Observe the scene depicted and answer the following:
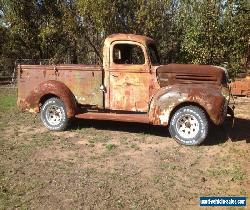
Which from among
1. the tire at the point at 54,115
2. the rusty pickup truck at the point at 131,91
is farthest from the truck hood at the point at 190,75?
the tire at the point at 54,115

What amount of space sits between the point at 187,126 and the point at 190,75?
43.9 inches

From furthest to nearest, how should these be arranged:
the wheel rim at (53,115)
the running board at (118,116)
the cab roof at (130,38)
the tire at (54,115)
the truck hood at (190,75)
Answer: the wheel rim at (53,115) → the tire at (54,115) → the cab roof at (130,38) → the running board at (118,116) → the truck hood at (190,75)

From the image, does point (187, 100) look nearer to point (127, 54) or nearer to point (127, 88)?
point (127, 88)

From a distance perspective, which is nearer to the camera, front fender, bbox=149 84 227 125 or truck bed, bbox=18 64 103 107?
front fender, bbox=149 84 227 125

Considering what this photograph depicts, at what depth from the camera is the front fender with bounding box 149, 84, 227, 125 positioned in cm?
784

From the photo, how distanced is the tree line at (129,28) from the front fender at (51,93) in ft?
23.9

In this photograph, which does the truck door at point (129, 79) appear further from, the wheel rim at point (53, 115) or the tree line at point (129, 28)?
the tree line at point (129, 28)

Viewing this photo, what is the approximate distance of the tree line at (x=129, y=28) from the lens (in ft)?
53.7

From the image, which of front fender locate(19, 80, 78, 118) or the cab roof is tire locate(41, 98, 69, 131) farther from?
the cab roof

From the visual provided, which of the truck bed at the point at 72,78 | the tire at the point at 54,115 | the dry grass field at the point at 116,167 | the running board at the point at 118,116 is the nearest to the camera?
the dry grass field at the point at 116,167

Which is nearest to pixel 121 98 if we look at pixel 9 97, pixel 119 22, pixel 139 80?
pixel 139 80

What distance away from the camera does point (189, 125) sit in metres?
8.18

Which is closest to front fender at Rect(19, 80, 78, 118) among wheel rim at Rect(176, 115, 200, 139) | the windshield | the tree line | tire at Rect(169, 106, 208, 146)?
the windshield

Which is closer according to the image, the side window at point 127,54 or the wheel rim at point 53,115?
the side window at point 127,54
